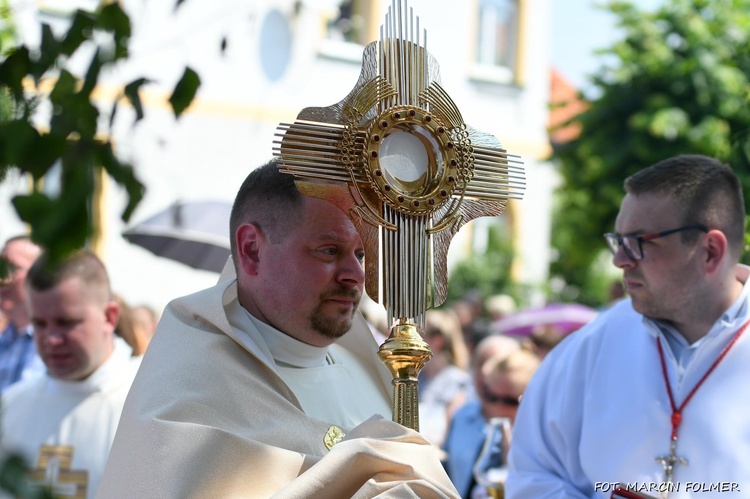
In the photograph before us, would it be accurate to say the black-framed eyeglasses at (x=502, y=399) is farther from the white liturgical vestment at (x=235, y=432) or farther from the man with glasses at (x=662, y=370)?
the white liturgical vestment at (x=235, y=432)

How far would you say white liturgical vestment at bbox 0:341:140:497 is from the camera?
4.88m

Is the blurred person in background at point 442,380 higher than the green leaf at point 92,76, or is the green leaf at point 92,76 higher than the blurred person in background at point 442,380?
the green leaf at point 92,76

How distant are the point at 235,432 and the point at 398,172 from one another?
75 centimetres

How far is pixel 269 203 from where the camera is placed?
315 cm

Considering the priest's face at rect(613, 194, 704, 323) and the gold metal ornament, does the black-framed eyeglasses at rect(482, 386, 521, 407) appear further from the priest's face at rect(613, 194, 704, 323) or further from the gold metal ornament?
the gold metal ornament

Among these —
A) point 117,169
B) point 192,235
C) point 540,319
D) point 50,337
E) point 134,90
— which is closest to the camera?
point 117,169

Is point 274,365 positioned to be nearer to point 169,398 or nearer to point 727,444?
point 169,398

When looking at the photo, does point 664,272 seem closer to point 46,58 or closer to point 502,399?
point 502,399

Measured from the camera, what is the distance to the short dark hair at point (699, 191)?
4.17 m

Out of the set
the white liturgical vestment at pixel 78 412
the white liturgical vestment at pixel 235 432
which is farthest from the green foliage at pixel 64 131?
the white liturgical vestment at pixel 78 412

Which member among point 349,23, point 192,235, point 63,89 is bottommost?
point 192,235

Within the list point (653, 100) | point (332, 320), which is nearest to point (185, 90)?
point (332, 320)

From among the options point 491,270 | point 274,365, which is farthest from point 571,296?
point 274,365

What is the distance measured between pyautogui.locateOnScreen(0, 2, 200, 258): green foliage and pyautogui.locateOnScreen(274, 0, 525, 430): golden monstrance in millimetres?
597
